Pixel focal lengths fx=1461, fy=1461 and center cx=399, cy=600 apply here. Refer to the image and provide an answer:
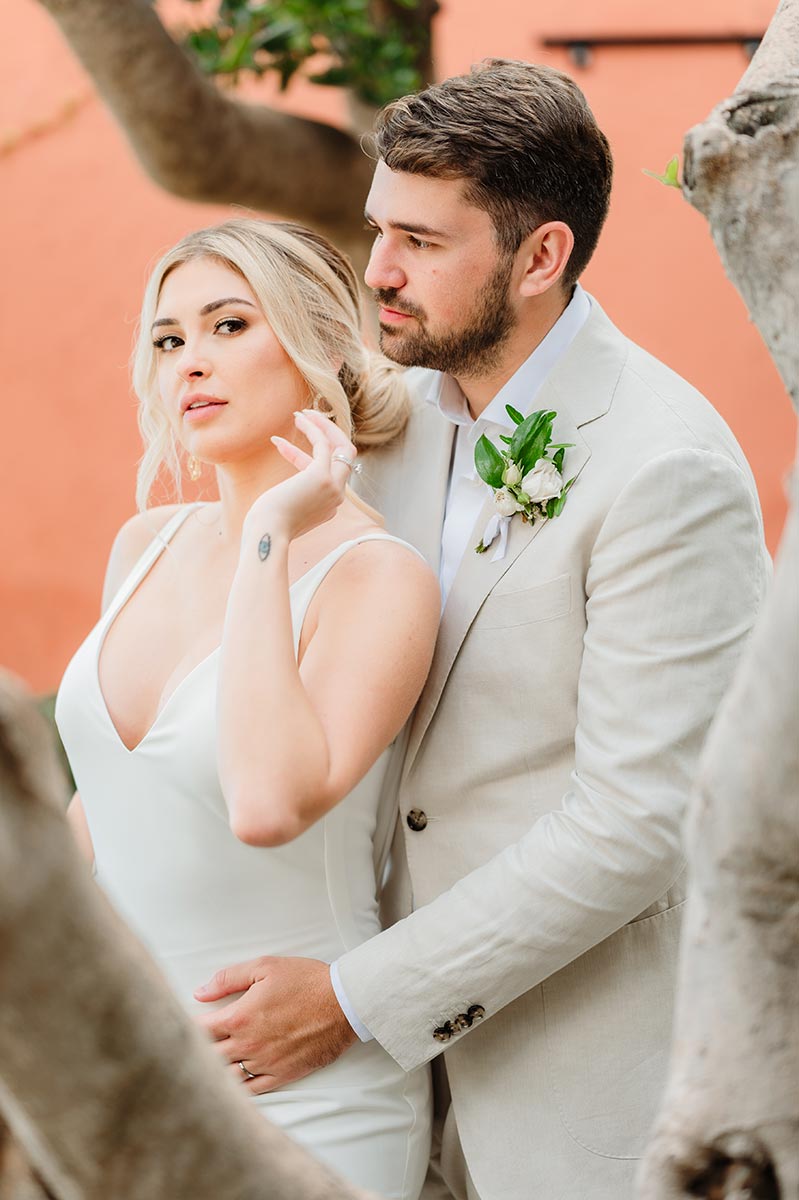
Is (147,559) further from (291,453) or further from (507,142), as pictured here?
(507,142)

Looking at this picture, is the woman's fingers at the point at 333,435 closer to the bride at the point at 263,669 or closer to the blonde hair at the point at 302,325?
the bride at the point at 263,669

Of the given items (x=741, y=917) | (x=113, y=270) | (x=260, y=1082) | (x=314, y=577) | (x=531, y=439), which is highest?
(x=741, y=917)

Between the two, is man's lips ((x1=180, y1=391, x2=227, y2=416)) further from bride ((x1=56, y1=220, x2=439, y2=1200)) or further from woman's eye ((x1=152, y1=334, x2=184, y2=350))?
woman's eye ((x1=152, y1=334, x2=184, y2=350))

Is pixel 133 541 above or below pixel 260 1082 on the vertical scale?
above

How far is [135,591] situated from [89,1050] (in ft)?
5.93

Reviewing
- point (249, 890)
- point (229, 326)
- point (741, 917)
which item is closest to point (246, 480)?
point (229, 326)

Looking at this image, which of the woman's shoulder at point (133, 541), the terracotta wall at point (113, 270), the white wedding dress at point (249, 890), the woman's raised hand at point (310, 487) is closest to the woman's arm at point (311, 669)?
the woman's raised hand at point (310, 487)

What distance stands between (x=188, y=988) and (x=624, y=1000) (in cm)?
64

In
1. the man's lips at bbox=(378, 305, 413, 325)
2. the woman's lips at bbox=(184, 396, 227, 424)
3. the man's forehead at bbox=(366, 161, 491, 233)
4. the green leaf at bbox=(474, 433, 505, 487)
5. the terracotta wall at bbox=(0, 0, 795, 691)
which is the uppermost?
the man's forehead at bbox=(366, 161, 491, 233)

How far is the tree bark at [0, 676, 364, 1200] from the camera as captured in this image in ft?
2.34

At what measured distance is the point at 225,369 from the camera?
2.31 m

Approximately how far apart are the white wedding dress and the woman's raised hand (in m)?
0.14

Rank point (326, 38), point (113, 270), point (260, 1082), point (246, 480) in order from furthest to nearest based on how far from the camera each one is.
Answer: point (113, 270) < point (326, 38) < point (246, 480) < point (260, 1082)

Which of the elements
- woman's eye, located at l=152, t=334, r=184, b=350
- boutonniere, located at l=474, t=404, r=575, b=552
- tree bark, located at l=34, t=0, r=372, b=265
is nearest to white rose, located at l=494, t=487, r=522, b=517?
boutonniere, located at l=474, t=404, r=575, b=552
